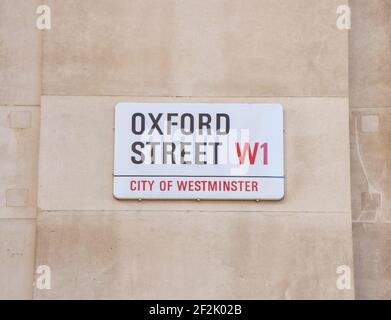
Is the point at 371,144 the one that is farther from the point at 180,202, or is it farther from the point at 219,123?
the point at 180,202

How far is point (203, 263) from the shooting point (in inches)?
223

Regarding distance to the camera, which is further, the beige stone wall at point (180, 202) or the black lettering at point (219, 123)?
the black lettering at point (219, 123)

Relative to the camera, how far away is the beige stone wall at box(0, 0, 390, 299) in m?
5.68

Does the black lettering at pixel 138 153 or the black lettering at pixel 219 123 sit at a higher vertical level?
the black lettering at pixel 219 123

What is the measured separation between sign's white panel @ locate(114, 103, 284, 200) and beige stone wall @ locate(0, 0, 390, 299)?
0.09 meters

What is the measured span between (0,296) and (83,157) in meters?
1.40

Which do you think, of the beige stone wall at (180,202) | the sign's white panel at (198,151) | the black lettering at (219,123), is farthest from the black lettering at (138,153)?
the black lettering at (219,123)

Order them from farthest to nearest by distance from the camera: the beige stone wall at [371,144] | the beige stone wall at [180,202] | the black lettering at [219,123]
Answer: the beige stone wall at [371,144], the black lettering at [219,123], the beige stone wall at [180,202]

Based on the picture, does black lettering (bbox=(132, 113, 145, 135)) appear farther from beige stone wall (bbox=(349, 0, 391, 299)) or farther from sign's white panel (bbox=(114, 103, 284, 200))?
beige stone wall (bbox=(349, 0, 391, 299))

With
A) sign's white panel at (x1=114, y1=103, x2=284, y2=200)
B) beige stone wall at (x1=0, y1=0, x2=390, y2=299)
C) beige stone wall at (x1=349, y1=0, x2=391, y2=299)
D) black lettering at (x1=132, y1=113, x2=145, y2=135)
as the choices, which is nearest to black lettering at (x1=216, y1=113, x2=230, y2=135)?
sign's white panel at (x1=114, y1=103, x2=284, y2=200)

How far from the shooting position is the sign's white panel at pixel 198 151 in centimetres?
573

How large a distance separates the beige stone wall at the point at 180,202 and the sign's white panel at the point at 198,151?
0.09 m

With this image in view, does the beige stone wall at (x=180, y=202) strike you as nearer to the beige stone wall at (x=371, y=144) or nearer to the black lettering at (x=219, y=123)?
the beige stone wall at (x=371, y=144)

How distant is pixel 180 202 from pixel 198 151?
1.52 feet
